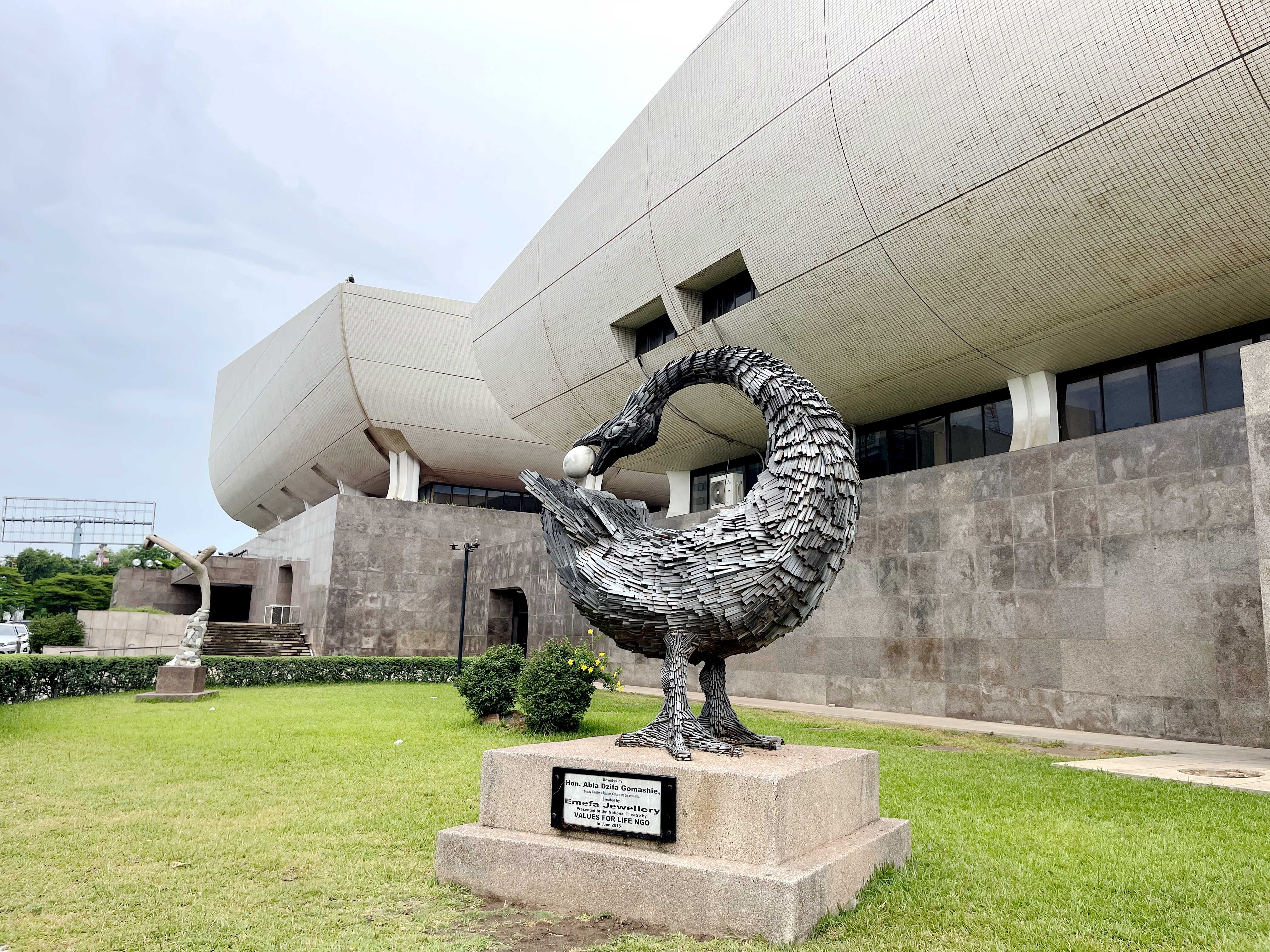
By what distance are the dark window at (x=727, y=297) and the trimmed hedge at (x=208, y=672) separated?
45.6ft

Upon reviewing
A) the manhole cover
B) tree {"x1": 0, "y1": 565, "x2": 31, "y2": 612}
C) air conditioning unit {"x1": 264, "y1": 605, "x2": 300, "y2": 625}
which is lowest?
the manhole cover

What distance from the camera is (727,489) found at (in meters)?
22.6

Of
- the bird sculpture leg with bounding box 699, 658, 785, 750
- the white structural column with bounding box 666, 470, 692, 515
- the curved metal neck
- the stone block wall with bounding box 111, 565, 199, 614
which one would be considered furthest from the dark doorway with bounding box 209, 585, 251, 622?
the bird sculpture leg with bounding box 699, 658, 785, 750

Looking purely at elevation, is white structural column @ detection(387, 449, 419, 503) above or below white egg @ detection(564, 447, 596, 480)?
above

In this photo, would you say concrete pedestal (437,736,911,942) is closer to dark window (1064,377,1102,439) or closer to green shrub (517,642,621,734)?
green shrub (517,642,621,734)

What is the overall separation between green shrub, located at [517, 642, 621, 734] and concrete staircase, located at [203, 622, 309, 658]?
20.6m

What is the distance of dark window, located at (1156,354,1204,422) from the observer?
14.8 meters

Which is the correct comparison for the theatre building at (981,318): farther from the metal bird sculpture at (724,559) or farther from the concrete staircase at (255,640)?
the concrete staircase at (255,640)

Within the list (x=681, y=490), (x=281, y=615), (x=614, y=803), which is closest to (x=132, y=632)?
(x=281, y=615)

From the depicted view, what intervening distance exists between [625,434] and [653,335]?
15104mm

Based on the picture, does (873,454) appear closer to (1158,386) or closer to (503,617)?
(1158,386)

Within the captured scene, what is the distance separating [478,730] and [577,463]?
8.50 meters

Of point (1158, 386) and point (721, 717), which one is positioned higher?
point (1158, 386)

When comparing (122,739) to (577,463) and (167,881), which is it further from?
(577,463)
